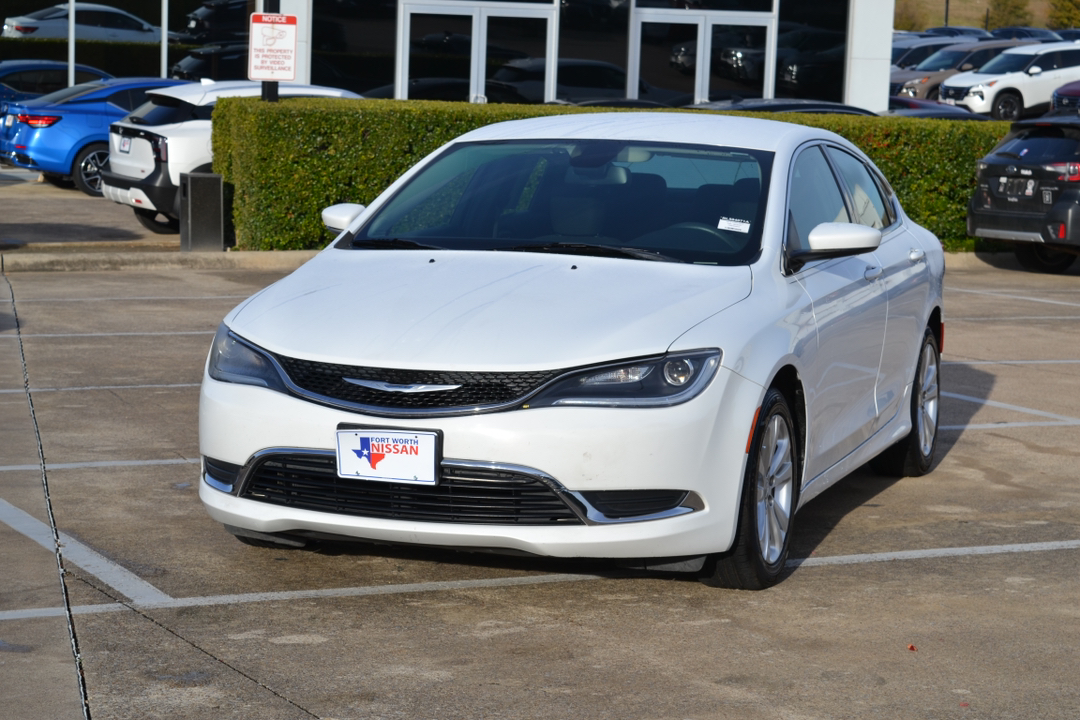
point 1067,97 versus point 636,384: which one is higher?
point 1067,97

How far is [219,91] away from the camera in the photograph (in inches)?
658

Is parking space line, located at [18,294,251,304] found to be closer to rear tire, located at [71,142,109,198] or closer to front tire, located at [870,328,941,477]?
front tire, located at [870,328,941,477]

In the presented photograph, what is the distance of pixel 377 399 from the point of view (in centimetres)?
477

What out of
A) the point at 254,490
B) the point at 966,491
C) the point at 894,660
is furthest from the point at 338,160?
the point at 894,660

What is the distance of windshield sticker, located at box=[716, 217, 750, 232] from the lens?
5709 mm

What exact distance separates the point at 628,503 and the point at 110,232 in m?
13.4

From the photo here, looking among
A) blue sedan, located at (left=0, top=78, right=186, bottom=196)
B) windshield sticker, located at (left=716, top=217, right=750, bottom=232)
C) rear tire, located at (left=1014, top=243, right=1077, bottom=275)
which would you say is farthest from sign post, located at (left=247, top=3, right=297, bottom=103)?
windshield sticker, located at (left=716, top=217, right=750, bottom=232)

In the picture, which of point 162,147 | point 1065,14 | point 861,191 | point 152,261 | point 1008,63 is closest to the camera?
point 861,191

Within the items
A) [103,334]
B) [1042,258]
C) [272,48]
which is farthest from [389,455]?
[1042,258]

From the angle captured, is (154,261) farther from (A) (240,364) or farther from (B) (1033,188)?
(A) (240,364)

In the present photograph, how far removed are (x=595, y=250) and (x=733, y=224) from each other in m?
0.54

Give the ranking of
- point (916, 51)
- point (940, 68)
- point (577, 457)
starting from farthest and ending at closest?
point (916, 51)
point (940, 68)
point (577, 457)

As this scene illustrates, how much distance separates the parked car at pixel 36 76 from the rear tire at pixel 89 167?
5.64 metres

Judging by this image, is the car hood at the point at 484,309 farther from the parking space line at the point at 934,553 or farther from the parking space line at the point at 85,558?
the parking space line at the point at 934,553
